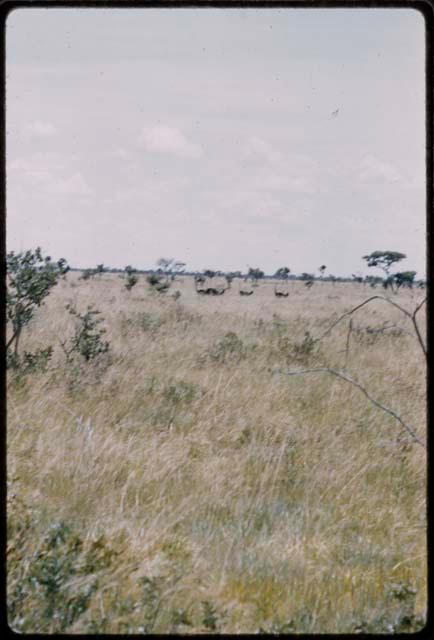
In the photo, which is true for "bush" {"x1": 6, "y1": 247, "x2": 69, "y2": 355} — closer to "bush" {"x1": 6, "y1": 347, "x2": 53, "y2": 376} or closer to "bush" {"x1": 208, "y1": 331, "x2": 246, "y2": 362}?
"bush" {"x1": 6, "y1": 347, "x2": 53, "y2": 376}

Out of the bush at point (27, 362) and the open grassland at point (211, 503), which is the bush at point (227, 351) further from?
the bush at point (27, 362)

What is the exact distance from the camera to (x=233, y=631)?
3.10 metres

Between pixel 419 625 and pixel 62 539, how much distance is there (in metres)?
1.66

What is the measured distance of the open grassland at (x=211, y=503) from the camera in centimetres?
320

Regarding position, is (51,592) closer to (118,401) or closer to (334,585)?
(334,585)

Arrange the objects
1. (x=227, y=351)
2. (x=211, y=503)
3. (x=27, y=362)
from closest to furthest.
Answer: (x=211, y=503) → (x=27, y=362) → (x=227, y=351)

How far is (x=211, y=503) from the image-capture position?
4203 mm

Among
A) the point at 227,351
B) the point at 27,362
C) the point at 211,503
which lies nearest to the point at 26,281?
the point at 27,362

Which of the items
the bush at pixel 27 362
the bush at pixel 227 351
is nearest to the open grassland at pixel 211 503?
the bush at pixel 27 362

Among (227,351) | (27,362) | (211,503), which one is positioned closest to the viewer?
(211,503)

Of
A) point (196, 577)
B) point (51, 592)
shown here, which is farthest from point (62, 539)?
point (196, 577)

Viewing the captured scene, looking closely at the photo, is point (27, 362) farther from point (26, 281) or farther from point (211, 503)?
point (211, 503)

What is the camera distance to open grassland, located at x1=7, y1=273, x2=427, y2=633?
3.20 meters

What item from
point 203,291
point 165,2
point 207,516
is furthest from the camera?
point 203,291
